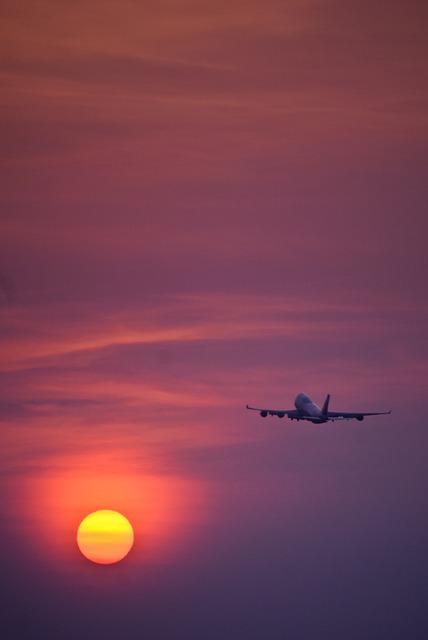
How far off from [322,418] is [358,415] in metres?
6.35

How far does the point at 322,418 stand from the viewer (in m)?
192

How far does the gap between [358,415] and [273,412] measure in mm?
14536

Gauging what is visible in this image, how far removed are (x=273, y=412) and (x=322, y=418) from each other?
8423mm

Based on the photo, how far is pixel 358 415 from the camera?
189125mm

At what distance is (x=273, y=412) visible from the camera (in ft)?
631
